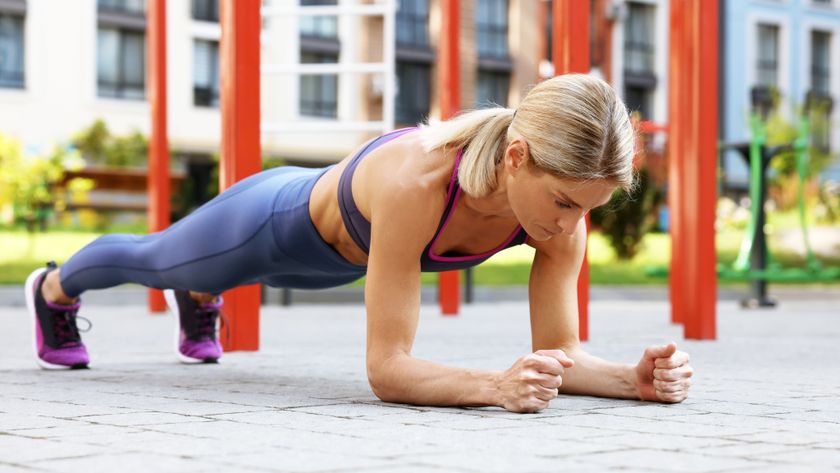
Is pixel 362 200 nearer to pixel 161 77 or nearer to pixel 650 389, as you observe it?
pixel 650 389

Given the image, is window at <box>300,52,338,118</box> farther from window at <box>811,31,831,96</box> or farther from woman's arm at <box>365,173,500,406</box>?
woman's arm at <box>365,173,500,406</box>

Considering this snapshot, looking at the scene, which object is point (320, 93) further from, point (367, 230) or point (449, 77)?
point (367, 230)

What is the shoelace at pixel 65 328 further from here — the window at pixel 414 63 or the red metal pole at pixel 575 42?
the window at pixel 414 63

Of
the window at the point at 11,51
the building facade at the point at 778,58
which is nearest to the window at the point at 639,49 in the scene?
the building facade at the point at 778,58

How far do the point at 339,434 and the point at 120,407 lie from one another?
0.75 m

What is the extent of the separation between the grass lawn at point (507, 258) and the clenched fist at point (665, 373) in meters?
8.78

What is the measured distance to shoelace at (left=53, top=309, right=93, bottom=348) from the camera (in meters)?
3.96

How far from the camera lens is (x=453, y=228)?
2992mm

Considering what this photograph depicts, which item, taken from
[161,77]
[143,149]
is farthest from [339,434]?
[143,149]

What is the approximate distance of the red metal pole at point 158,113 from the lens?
7281 millimetres

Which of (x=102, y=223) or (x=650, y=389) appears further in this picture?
(x=102, y=223)

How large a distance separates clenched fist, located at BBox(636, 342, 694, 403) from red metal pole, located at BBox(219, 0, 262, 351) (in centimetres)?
205

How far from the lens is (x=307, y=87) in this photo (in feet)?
84.6

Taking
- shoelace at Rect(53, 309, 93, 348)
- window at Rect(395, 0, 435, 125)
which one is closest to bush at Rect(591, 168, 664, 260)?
shoelace at Rect(53, 309, 93, 348)
